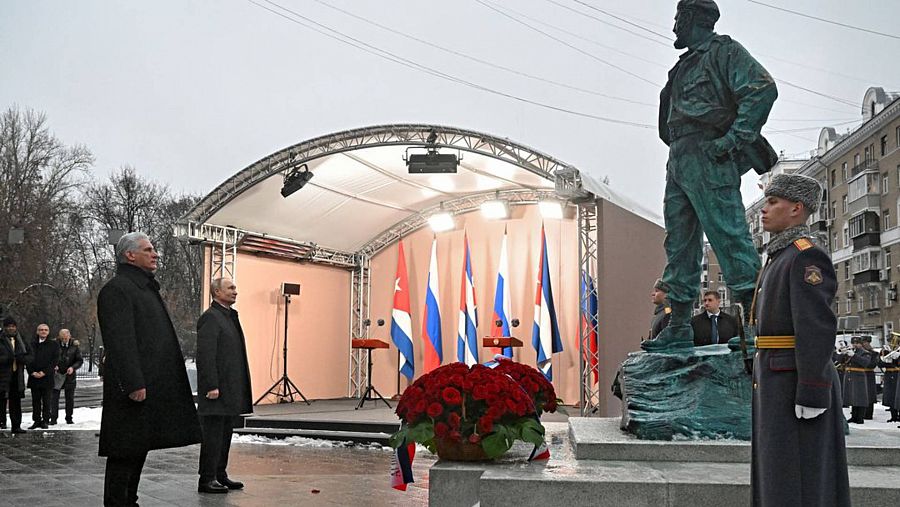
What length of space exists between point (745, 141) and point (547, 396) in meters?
1.93

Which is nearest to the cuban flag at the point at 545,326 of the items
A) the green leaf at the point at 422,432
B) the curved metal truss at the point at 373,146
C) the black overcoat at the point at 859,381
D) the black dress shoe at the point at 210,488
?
the curved metal truss at the point at 373,146

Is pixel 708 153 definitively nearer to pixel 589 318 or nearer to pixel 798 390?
pixel 798 390

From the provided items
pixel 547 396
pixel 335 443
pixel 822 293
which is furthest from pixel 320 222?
pixel 822 293

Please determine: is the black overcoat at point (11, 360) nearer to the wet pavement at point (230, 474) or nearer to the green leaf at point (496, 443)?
the wet pavement at point (230, 474)

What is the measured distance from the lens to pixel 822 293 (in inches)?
112

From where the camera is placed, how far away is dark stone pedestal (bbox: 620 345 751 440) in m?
4.59

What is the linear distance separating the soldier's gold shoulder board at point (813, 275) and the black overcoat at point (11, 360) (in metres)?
9.31

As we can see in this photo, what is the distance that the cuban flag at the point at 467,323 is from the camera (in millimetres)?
14344

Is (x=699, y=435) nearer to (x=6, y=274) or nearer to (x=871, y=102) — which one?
(x=6, y=274)

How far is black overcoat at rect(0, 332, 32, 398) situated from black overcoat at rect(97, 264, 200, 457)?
251 inches

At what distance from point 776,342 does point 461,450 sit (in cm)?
192

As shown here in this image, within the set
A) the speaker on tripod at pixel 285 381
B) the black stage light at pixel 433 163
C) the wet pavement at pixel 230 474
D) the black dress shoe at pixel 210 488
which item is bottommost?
the wet pavement at pixel 230 474

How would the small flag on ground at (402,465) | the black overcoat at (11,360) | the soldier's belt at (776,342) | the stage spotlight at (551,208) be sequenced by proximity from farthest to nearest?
the stage spotlight at (551,208) → the black overcoat at (11,360) → the small flag on ground at (402,465) → the soldier's belt at (776,342)

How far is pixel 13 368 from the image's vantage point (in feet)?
32.3
